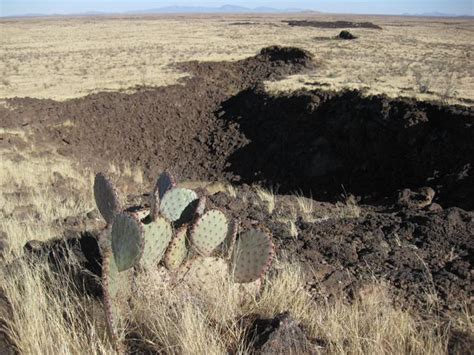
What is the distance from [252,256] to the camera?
3699mm

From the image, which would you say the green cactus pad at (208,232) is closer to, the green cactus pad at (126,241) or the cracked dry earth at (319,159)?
the green cactus pad at (126,241)

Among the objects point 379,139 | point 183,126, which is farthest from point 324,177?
point 183,126

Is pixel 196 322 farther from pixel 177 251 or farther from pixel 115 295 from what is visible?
pixel 177 251

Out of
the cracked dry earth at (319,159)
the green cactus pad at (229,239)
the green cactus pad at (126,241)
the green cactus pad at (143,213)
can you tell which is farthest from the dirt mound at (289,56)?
the green cactus pad at (126,241)

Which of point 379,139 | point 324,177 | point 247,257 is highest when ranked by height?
point 247,257

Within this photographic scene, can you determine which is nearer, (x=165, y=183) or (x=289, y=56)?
(x=165, y=183)

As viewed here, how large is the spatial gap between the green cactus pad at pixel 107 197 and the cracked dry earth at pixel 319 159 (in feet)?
3.14

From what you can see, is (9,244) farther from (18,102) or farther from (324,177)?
(18,102)

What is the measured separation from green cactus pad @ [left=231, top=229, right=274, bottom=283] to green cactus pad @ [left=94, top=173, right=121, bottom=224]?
965mm

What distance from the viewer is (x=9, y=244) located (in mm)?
5160

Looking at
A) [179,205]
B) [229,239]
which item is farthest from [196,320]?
[179,205]

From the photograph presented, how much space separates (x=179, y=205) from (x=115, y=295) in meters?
1.09

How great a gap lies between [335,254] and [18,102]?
1421 centimetres

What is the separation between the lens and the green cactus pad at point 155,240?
345 cm
